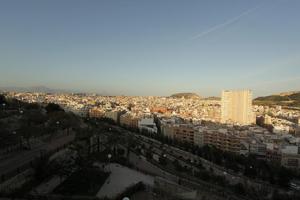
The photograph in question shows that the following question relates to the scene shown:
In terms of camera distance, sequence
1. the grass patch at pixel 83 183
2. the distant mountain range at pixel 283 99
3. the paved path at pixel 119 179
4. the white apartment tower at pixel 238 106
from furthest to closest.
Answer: the distant mountain range at pixel 283 99, the white apartment tower at pixel 238 106, the paved path at pixel 119 179, the grass patch at pixel 83 183

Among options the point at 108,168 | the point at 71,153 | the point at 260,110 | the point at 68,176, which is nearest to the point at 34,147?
the point at 71,153

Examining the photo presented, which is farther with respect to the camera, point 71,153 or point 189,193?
point 71,153

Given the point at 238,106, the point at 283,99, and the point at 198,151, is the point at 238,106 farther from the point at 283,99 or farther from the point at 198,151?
the point at 283,99

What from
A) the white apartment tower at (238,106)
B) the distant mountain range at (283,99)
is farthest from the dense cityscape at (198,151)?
the distant mountain range at (283,99)

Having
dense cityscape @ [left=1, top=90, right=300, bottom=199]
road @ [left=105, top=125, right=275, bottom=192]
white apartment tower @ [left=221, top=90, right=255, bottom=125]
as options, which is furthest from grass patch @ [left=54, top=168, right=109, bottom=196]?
white apartment tower @ [left=221, top=90, right=255, bottom=125]

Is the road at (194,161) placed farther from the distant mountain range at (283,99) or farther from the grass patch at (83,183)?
the distant mountain range at (283,99)

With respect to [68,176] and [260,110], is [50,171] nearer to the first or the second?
[68,176]
